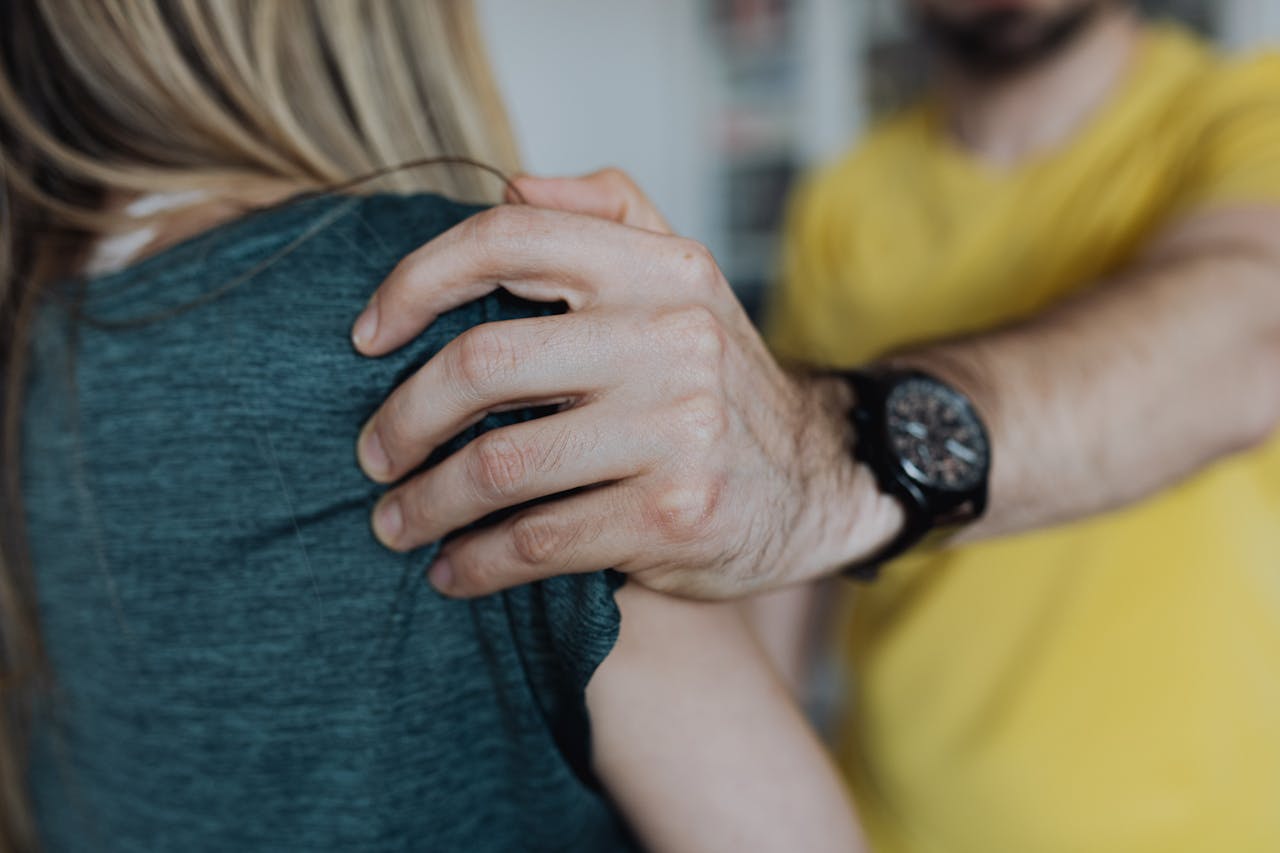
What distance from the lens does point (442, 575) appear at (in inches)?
22.5

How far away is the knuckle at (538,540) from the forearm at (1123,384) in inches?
14.7

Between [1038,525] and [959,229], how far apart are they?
740 millimetres

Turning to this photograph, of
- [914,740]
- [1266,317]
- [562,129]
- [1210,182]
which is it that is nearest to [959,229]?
[1210,182]

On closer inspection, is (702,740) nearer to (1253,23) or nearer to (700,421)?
(700,421)

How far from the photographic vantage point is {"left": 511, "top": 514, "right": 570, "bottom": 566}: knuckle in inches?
20.7

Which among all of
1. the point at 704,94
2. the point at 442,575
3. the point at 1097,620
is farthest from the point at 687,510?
the point at 704,94

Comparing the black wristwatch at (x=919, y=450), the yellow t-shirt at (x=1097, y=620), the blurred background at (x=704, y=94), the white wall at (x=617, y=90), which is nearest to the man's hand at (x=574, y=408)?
the black wristwatch at (x=919, y=450)

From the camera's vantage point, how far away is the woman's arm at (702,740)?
591mm

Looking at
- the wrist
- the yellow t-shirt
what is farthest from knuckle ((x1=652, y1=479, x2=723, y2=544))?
the yellow t-shirt

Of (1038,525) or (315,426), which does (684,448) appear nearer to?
(315,426)

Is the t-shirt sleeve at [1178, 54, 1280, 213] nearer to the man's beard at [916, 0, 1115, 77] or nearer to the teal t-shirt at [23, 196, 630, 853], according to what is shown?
the man's beard at [916, 0, 1115, 77]

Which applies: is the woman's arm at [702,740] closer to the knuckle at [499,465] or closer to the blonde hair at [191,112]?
the knuckle at [499,465]

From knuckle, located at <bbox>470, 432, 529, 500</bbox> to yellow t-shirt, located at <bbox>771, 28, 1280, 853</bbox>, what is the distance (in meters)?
0.81

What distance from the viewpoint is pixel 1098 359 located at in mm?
833
